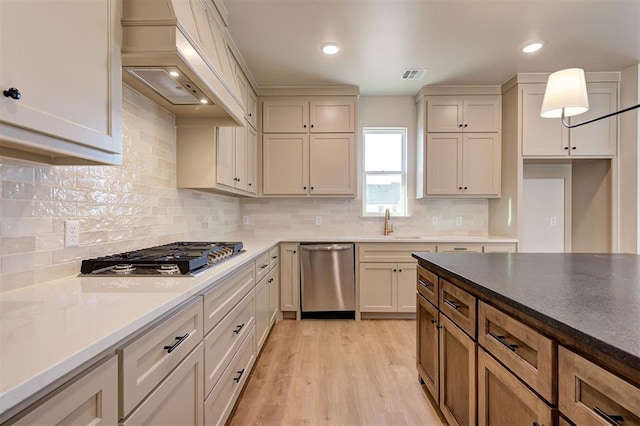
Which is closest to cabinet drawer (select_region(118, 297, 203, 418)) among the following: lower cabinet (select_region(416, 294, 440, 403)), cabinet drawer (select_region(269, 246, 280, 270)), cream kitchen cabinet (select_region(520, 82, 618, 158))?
lower cabinet (select_region(416, 294, 440, 403))

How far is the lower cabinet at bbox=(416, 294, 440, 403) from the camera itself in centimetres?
175

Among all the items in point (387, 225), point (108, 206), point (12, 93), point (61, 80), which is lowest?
point (387, 225)

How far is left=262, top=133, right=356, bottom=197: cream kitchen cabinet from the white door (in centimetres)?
219

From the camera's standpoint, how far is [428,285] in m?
1.87

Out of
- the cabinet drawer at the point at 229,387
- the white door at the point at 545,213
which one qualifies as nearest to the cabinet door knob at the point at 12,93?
the cabinet drawer at the point at 229,387

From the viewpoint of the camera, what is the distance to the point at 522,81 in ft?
10.8

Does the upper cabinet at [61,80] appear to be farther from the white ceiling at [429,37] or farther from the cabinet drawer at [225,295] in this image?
the white ceiling at [429,37]

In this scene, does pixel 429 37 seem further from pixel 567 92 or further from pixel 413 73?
pixel 567 92

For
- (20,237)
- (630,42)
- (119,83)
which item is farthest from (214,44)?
(630,42)

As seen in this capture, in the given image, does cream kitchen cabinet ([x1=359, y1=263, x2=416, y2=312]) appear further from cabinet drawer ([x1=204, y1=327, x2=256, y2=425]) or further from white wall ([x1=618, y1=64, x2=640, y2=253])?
white wall ([x1=618, y1=64, x2=640, y2=253])

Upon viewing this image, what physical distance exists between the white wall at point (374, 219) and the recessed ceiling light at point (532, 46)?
1.33 metres

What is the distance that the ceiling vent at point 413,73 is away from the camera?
3176mm

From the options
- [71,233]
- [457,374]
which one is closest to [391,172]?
[457,374]

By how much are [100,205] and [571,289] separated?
210cm
